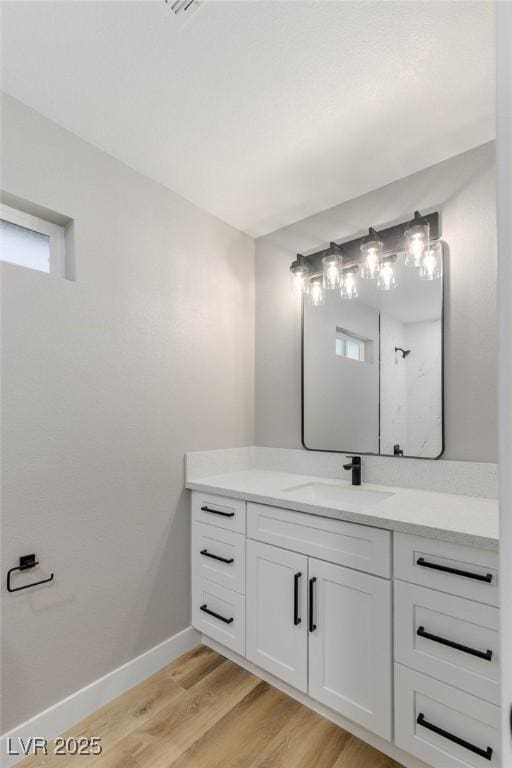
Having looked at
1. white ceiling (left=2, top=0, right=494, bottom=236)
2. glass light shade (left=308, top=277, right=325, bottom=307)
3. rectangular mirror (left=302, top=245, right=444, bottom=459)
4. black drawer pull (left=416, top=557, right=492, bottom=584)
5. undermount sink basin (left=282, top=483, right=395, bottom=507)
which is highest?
white ceiling (left=2, top=0, right=494, bottom=236)

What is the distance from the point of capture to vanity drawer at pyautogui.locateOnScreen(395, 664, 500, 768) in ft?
3.92

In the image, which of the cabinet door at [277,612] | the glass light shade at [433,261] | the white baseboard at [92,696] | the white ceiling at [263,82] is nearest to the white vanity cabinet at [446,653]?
the cabinet door at [277,612]

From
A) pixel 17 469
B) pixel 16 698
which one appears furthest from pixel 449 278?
pixel 16 698

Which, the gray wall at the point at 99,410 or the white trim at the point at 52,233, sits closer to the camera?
the gray wall at the point at 99,410

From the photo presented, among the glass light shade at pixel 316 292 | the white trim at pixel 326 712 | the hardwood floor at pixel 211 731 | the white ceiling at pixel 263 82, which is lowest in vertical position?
the hardwood floor at pixel 211 731

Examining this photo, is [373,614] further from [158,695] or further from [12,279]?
[12,279]

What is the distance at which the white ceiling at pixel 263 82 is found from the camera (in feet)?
4.15

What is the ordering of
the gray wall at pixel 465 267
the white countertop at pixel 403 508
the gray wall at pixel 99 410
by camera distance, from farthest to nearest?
the gray wall at pixel 465 267, the gray wall at pixel 99 410, the white countertop at pixel 403 508

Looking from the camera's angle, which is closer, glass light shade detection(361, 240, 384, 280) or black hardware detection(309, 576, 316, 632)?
black hardware detection(309, 576, 316, 632)

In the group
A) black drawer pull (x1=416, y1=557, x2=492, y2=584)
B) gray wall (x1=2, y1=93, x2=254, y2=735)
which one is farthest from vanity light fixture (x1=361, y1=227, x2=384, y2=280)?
black drawer pull (x1=416, y1=557, x2=492, y2=584)

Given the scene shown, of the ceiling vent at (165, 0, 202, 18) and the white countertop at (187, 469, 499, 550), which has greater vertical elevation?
the ceiling vent at (165, 0, 202, 18)

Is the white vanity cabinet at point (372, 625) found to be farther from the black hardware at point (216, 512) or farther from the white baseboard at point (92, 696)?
the white baseboard at point (92, 696)

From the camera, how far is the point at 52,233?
175 cm

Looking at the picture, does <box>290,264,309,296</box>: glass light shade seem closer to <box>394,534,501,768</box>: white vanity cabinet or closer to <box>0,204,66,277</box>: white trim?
<box>0,204,66,277</box>: white trim
